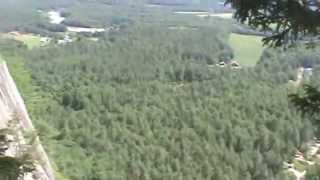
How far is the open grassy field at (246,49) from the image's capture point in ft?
319

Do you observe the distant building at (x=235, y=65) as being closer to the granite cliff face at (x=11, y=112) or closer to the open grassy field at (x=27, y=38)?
the open grassy field at (x=27, y=38)

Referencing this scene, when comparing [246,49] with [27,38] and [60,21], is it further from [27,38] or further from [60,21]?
[60,21]

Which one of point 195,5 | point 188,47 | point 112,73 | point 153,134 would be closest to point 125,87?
point 112,73

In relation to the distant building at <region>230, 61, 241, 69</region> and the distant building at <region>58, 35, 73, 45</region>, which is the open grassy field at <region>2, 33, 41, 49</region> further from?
the distant building at <region>230, 61, 241, 69</region>

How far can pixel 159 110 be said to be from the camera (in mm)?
56969

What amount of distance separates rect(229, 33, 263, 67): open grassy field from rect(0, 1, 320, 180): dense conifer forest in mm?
1995

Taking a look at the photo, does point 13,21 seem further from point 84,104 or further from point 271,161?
point 271,161

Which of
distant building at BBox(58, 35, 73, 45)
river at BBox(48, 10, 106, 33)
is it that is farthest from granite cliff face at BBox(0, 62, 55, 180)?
river at BBox(48, 10, 106, 33)

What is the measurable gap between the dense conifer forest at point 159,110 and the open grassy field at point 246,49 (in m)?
2.00

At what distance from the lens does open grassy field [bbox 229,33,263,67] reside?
319ft

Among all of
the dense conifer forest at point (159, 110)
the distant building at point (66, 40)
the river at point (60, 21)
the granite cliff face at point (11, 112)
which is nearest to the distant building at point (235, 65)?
the dense conifer forest at point (159, 110)

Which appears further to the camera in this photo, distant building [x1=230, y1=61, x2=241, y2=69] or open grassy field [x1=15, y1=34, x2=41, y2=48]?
Result: open grassy field [x1=15, y1=34, x2=41, y2=48]

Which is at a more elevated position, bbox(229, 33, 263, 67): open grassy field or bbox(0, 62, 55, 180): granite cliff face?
bbox(0, 62, 55, 180): granite cliff face

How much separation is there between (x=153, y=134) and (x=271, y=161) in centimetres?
881
